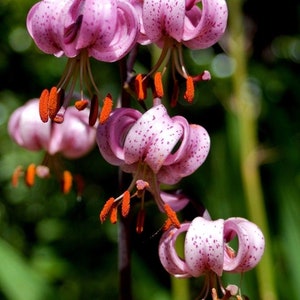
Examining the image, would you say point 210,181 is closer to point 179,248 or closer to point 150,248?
point 179,248

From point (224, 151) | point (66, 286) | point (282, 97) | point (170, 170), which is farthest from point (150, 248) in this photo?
point (170, 170)

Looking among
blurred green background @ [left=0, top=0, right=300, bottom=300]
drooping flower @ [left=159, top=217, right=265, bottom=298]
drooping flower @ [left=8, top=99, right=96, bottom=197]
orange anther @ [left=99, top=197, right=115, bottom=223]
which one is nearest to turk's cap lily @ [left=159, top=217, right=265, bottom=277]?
drooping flower @ [left=159, top=217, right=265, bottom=298]

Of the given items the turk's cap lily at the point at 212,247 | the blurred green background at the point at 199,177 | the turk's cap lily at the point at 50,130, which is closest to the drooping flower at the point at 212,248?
the turk's cap lily at the point at 212,247

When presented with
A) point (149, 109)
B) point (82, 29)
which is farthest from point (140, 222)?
point (82, 29)

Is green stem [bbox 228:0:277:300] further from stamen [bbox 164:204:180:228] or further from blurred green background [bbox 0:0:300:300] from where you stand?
stamen [bbox 164:204:180:228]

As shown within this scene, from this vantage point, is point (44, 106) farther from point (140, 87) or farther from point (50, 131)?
point (50, 131)

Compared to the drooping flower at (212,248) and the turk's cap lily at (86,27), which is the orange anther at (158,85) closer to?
the turk's cap lily at (86,27)
